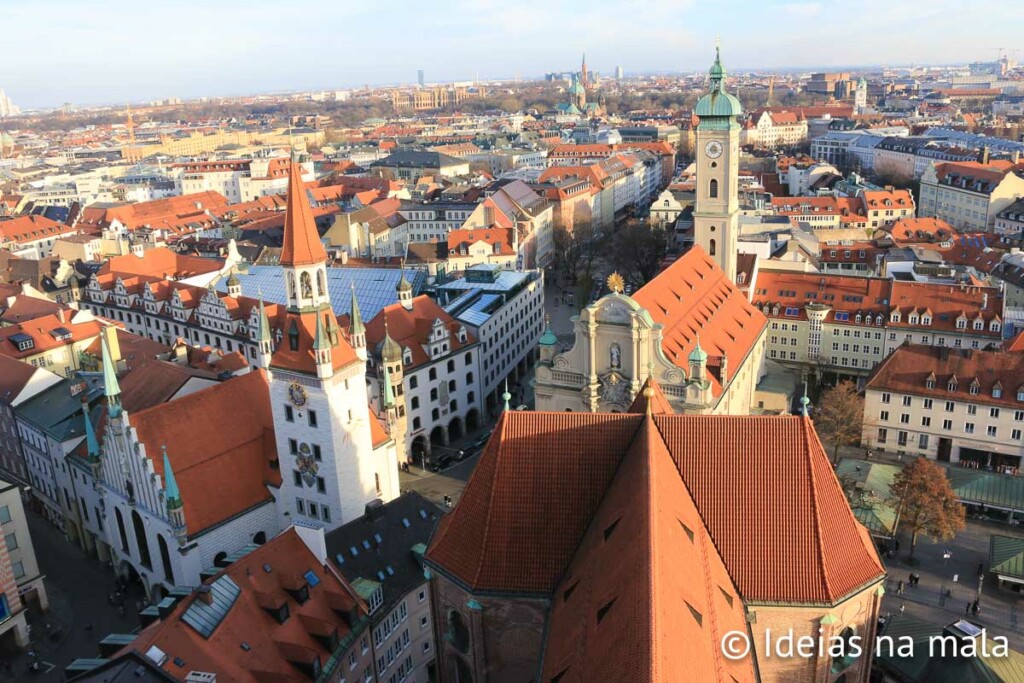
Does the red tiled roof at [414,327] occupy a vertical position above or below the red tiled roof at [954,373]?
above

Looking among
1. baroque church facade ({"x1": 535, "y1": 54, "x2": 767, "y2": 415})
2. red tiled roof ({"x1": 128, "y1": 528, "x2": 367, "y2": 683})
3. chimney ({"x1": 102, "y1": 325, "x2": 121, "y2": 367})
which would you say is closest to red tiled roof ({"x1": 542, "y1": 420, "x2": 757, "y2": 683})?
red tiled roof ({"x1": 128, "y1": 528, "x2": 367, "y2": 683})

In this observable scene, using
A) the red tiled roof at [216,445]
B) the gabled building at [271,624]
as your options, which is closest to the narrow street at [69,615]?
the red tiled roof at [216,445]

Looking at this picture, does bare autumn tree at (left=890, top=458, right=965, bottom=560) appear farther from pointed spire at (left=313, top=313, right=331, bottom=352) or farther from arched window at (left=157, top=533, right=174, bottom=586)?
arched window at (left=157, top=533, right=174, bottom=586)

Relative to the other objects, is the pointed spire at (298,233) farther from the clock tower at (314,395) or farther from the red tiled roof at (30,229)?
the red tiled roof at (30,229)

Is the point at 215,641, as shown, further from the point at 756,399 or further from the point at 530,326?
the point at 530,326

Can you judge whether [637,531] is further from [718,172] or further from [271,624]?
[718,172]

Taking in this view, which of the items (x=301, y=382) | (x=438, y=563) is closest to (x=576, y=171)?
(x=301, y=382)

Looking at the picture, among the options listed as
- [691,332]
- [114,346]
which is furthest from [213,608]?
[691,332]
